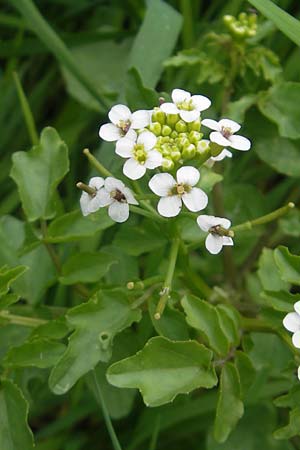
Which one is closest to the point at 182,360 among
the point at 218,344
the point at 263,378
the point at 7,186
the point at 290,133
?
the point at 218,344

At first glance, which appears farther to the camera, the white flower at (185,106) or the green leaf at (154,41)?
the green leaf at (154,41)

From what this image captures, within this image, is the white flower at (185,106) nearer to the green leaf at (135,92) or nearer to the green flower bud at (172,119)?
the green flower bud at (172,119)

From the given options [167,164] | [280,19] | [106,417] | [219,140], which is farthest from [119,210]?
[280,19]

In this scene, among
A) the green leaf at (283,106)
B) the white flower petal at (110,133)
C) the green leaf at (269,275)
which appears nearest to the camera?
the white flower petal at (110,133)

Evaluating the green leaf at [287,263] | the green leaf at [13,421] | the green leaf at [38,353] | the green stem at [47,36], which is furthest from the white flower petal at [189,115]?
the green stem at [47,36]

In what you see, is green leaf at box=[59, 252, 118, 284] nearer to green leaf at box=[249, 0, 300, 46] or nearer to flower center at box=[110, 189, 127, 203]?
flower center at box=[110, 189, 127, 203]

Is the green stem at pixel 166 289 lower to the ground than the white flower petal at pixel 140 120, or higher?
lower

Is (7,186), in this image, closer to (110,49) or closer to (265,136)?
(110,49)
